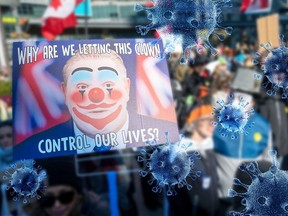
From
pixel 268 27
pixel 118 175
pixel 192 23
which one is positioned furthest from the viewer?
pixel 118 175

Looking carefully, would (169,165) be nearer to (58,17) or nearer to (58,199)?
(58,199)

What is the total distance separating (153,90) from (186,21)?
16 centimetres

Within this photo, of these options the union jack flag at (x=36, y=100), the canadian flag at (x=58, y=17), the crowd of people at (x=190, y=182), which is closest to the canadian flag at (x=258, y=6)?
the canadian flag at (x=58, y=17)

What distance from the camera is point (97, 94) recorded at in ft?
2.87

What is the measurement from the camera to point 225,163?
8.80ft

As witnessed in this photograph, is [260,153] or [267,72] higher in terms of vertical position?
[267,72]

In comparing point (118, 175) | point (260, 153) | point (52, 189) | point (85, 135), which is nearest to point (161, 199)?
point (118, 175)

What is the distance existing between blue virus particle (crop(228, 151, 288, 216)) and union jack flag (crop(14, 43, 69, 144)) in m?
0.36

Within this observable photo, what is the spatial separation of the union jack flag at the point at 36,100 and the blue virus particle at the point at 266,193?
36cm

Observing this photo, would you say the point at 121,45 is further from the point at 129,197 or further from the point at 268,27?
the point at 129,197

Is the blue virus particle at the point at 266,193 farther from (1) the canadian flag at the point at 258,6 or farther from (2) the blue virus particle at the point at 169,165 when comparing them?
(1) the canadian flag at the point at 258,6

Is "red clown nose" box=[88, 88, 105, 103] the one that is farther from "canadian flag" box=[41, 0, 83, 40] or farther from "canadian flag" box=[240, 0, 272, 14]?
"canadian flag" box=[240, 0, 272, 14]

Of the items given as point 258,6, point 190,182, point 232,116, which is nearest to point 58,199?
point 190,182

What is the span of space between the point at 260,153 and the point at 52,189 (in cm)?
140
